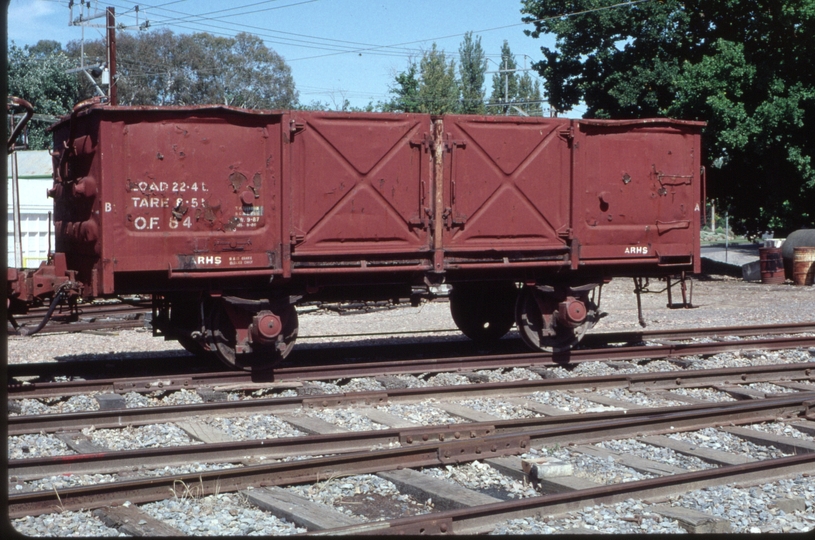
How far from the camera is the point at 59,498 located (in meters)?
5.37

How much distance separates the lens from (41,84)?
45688 mm

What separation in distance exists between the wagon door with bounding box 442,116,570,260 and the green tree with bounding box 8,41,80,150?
38.5 m

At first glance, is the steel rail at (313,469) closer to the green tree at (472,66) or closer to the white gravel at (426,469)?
the white gravel at (426,469)

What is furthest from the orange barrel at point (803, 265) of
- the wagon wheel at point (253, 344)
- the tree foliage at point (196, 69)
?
the tree foliage at point (196, 69)

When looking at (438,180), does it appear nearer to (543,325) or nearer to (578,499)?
(543,325)

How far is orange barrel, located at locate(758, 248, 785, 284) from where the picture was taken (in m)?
25.3

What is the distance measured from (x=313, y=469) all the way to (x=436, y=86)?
42266 mm

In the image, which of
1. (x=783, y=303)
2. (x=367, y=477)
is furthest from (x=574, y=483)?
(x=783, y=303)

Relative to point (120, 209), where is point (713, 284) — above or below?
below

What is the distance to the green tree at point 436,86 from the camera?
4612 cm

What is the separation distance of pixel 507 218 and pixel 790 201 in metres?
19.7

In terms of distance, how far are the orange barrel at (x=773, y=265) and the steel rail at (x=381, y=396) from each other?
15887mm

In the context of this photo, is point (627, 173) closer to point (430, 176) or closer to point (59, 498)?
point (430, 176)

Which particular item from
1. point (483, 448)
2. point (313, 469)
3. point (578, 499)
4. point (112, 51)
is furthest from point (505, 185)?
point (112, 51)
